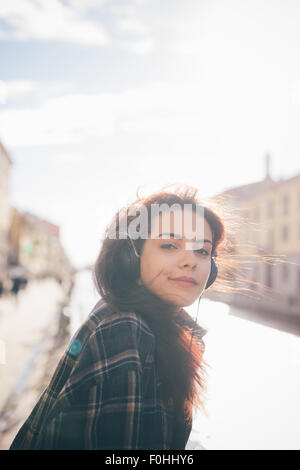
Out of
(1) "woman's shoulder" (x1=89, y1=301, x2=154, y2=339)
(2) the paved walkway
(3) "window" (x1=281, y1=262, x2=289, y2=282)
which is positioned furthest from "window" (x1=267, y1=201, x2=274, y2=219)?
(1) "woman's shoulder" (x1=89, y1=301, x2=154, y2=339)

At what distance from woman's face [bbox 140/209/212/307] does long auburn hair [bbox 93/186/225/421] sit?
0.10 feet

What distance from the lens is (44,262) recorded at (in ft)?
275

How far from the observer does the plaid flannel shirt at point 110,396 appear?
109 cm

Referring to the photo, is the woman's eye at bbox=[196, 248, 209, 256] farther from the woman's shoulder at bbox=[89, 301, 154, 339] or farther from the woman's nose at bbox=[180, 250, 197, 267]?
the woman's shoulder at bbox=[89, 301, 154, 339]

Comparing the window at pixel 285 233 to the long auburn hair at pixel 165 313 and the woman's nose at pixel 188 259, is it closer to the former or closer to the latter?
the long auburn hair at pixel 165 313

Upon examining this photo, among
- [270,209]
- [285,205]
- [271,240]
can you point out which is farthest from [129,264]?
[270,209]

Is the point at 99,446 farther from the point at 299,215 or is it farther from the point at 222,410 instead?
the point at 299,215

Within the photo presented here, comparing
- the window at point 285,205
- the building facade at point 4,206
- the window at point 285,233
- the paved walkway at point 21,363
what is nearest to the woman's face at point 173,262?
the paved walkway at point 21,363

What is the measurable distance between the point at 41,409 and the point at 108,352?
402 millimetres

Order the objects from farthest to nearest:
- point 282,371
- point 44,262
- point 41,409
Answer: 1. point 44,262
2. point 282,371
3. point 41,409

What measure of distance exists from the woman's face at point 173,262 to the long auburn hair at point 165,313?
0.10 ft

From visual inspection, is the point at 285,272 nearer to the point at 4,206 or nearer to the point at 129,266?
the point at 4,206

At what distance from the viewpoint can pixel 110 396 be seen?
110 centimetres

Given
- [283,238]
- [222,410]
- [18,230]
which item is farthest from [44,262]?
[222,410]
